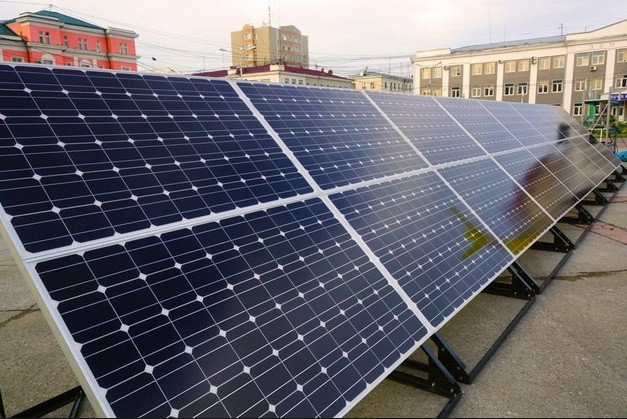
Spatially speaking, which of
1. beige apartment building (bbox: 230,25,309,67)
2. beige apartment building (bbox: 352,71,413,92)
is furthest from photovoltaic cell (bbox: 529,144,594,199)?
beige apartment building (bbox: 230,25,309,67)

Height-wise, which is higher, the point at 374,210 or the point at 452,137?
the point at 452,137

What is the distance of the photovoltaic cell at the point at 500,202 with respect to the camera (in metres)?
7.62

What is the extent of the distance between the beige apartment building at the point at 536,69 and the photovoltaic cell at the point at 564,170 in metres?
52.6

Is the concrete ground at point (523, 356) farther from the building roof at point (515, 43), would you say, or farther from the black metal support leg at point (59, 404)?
the building roof at point (515, 43)

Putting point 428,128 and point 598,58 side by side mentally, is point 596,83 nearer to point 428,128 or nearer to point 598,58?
point 598,58

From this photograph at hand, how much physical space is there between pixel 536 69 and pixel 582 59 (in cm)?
624

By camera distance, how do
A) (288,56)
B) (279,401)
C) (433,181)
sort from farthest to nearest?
(288,56)
(433,181)
(279,401)

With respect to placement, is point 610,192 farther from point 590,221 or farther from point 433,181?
point 433,181

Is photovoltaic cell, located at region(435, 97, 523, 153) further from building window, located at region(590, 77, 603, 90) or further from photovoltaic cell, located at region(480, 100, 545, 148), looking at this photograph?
building window, located at region(590, 77, 603, 90)

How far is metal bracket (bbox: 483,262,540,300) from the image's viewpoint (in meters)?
7.88

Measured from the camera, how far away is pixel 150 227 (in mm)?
3590

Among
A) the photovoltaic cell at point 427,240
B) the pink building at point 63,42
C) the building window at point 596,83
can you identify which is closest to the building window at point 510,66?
the building window at point 596,83

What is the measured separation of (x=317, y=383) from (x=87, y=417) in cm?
349

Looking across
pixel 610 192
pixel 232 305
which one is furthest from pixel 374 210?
pixel 610 192
